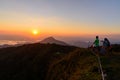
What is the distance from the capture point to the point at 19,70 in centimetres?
5262

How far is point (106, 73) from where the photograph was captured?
21094mm

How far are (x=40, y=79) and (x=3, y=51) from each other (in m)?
23.3

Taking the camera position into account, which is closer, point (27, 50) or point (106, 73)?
point (106, 73)

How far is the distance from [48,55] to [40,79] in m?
A: 7.99

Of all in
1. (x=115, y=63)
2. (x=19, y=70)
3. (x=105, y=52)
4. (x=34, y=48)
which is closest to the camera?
(x=115, y=63)

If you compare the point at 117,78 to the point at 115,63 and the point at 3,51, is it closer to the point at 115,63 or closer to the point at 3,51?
the point at 115,63

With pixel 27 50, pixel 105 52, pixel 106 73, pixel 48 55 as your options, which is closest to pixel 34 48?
pixel 27 50

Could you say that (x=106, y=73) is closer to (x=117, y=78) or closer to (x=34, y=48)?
(x=117, y=78)

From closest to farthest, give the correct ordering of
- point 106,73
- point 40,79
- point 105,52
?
point 106,73 → point 105,52 → point 40,79

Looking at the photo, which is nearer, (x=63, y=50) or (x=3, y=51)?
(x=63, y=50)

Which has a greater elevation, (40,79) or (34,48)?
(34,48)

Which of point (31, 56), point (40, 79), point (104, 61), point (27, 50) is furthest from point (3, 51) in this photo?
point (104, 61)

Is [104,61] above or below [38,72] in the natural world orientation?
above

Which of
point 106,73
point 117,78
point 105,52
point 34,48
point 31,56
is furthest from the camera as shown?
point 34,48
